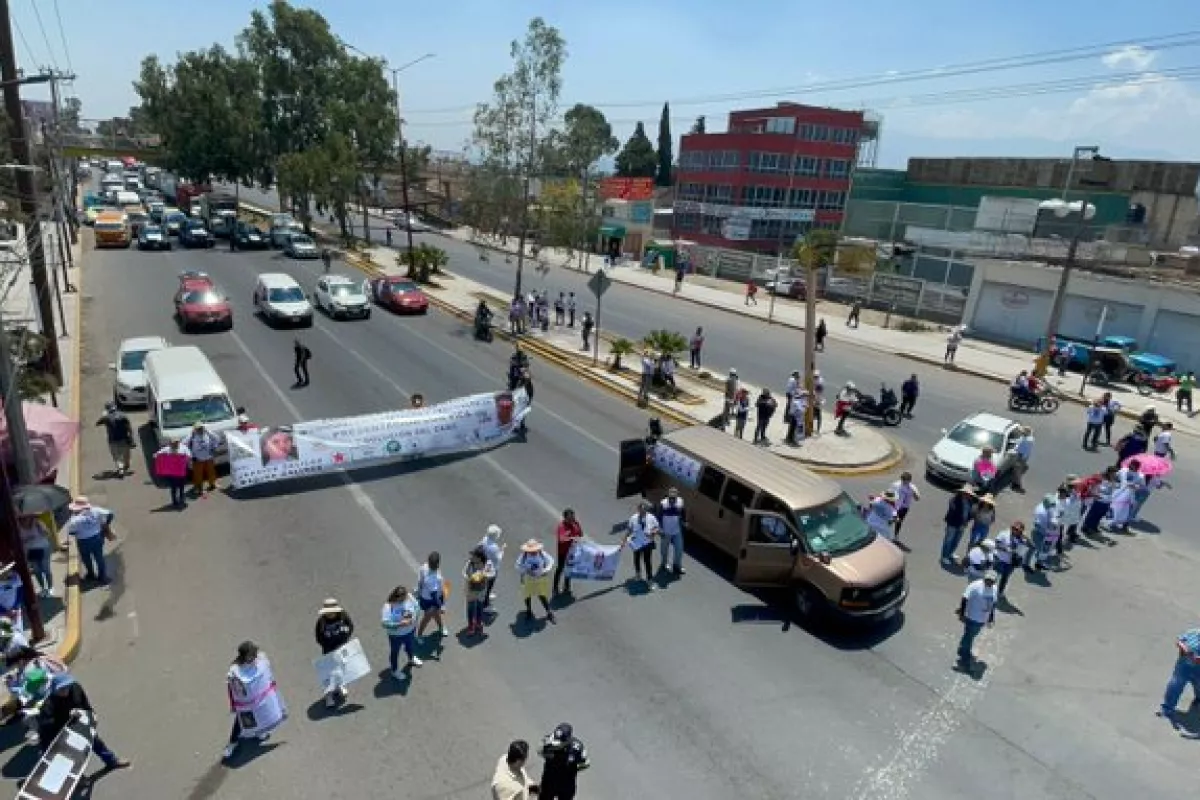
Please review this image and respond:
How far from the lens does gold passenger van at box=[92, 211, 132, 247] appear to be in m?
46.1

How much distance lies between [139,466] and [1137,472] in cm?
2122

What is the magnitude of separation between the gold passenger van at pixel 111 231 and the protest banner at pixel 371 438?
1584 inches

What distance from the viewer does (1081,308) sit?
31953mm

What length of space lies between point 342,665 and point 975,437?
14953 millimetres

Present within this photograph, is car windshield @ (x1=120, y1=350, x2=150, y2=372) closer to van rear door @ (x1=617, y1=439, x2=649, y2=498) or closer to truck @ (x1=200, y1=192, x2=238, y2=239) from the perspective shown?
van rear door @ (x1=617, y1=439, x2=649, y2=498)

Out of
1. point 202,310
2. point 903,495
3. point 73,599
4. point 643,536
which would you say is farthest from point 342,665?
point 202,310

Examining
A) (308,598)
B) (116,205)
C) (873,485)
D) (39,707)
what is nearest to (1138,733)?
(873,485)

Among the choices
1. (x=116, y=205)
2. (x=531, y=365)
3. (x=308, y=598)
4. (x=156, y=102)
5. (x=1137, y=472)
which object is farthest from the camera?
(x=156, y=102)

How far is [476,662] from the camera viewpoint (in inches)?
389

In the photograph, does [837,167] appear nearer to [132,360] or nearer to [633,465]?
[633,465]

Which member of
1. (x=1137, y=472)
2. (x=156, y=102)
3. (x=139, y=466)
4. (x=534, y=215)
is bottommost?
(x=139, y=466)

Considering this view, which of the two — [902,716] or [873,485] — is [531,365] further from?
[902,716]

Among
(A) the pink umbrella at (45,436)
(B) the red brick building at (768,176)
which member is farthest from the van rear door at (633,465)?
(B) the red brick building at (768,176)

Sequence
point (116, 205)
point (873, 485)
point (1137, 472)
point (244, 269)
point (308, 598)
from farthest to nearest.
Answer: point (116, 205)
point (244, 269)
point (873, 485)
point (1137, 472)
point (308, 598)
